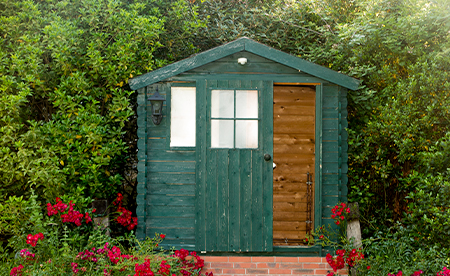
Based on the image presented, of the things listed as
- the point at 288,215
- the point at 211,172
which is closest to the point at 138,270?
the point at 211,172

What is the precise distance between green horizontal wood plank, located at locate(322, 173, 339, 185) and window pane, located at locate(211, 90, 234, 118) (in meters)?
1.50

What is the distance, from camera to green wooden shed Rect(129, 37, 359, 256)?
4508 millimetres

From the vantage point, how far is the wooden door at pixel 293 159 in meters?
4.94

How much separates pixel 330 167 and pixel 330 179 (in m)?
0.16

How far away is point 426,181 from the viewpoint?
14.5 ft

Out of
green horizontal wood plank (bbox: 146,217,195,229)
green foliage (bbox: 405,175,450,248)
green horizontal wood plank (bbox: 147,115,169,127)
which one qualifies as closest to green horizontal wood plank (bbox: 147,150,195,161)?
green horizontal wood plank (bbox: 147,115,169,127)

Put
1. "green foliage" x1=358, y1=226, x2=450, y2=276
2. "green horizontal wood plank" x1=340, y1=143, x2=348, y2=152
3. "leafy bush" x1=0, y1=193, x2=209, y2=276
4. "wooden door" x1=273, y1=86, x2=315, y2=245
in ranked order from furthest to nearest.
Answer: "wooden door" x1=273, y1=86, x2=315, y2=245 → "green horizontal wood plank" x1=340, y1=143, x2=348, y2=152 → "green foliage" x1=358, y1=226, x2=450, y2=276 → "leafy bush" x1=0, y1=193, x2=209, y2=276

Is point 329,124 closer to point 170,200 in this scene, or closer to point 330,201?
point 330,201

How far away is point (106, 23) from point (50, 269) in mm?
3804

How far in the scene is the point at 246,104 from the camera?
456 cm

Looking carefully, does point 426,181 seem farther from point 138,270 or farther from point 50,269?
point 50,269

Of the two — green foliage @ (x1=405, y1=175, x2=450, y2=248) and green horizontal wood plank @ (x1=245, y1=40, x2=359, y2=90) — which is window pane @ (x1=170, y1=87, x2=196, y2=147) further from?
green foliage @ (x1=405, y1=175, x2=450, y2=248)

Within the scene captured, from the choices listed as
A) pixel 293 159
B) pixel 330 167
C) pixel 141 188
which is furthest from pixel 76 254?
pixel 330 167

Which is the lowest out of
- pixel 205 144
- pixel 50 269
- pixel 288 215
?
pixel 50 269
